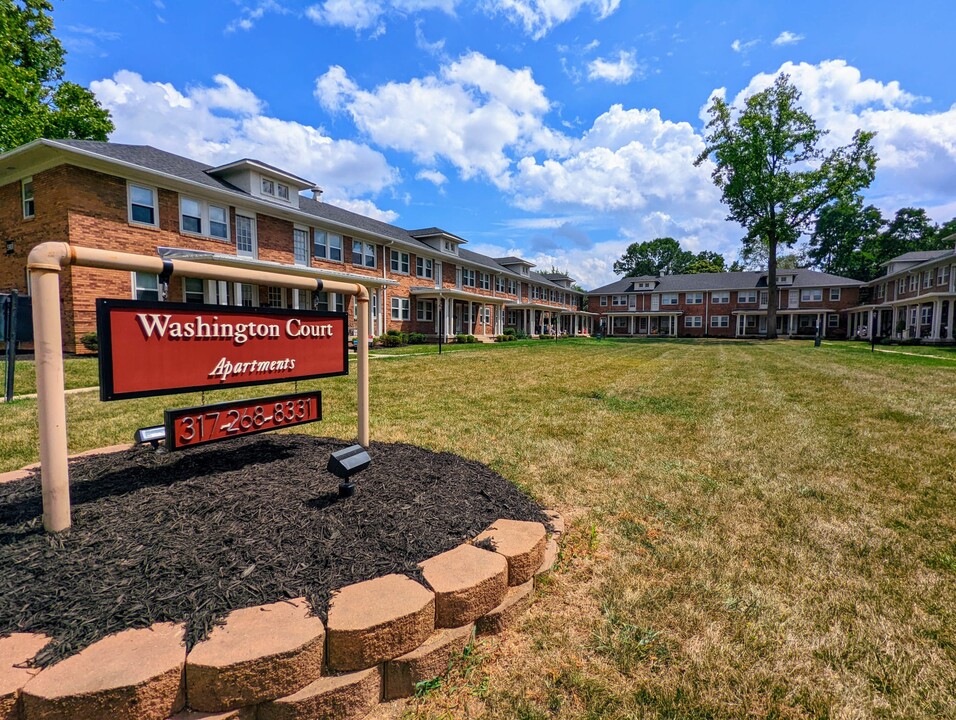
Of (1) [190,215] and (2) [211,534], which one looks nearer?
(2) [211,534]

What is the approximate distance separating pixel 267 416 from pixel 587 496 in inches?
104

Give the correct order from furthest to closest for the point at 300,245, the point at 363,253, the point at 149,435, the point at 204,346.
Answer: the point at 363,253, the point at 300,245, the point at 149,435, the point at 204,346

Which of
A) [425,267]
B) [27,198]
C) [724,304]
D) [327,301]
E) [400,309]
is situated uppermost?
[27,198]

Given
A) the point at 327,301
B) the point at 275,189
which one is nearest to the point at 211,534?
the point at 275,189

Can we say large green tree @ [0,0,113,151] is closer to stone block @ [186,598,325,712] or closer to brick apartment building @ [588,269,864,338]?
stone block @ [186,598,325,712]

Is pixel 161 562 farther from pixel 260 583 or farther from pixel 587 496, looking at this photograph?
pixel 587 496

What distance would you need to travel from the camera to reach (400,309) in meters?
25.3

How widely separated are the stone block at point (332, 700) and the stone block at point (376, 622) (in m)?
0.05

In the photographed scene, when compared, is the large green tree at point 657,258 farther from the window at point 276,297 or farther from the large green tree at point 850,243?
the window at point 276,297

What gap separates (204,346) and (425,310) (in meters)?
24.7

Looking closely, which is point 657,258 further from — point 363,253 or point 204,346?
point 204,346

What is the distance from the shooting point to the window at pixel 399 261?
25094 mm

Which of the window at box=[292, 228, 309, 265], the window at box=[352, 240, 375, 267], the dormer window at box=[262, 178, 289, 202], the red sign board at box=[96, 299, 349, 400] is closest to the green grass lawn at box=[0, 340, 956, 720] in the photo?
the red sign board at box=[96, 299, 349, 400]

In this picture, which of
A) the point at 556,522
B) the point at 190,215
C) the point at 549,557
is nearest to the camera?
the point at 549,557
